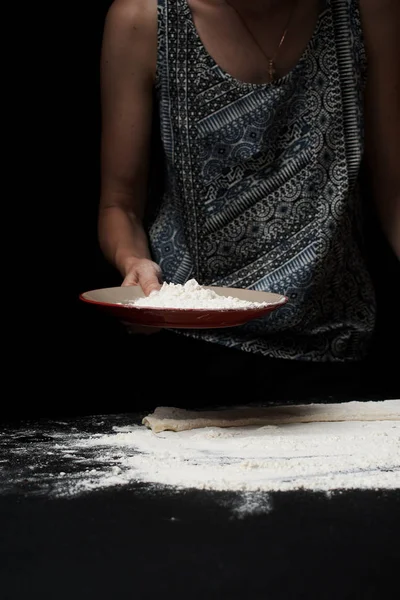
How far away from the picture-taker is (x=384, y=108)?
1.84m

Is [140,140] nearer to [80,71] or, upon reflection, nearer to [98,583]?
[80,71]

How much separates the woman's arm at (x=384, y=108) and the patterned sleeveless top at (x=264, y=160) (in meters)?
0.03

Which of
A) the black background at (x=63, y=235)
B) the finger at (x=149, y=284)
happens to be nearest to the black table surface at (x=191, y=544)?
the finger at (x=149, y=284)

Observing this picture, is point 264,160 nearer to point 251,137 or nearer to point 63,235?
point 251,137

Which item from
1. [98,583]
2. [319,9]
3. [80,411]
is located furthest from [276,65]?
[98,583]

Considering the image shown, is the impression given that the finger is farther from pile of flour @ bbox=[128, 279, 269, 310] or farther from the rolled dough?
the rolled dough

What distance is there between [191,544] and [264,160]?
3.02 ft

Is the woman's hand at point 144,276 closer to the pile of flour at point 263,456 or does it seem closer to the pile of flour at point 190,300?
the pile of flour at point 190,300

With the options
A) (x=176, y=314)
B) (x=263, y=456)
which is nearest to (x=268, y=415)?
(x=263, y=456)

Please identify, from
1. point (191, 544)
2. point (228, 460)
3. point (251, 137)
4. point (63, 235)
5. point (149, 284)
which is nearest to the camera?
point (191, 544)

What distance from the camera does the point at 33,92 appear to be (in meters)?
1.98

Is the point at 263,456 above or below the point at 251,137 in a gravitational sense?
below

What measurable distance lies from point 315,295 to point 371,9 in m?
0.56

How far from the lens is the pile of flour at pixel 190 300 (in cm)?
138
